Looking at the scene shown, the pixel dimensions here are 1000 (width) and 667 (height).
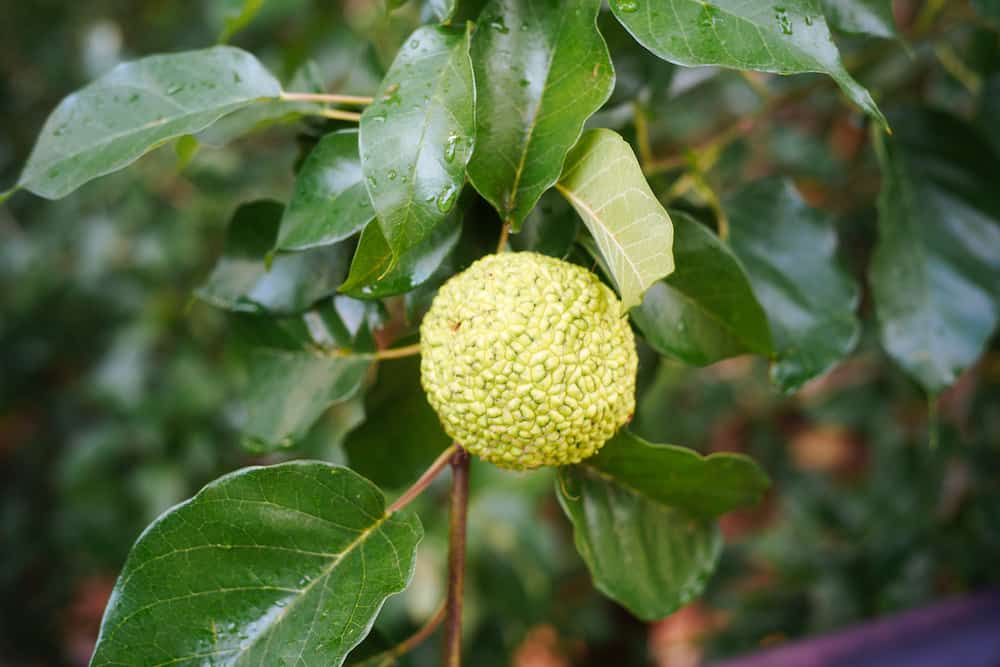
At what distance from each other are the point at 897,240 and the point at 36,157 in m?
0.74

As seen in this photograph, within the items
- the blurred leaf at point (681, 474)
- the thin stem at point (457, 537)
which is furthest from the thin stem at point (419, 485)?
the blurred leaf at point (681, 474)

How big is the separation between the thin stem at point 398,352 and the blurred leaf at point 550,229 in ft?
0.36

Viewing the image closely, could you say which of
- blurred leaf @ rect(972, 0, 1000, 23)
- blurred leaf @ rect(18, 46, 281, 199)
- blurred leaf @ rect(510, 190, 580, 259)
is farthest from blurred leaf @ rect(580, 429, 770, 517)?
blurred leaf @ rect(972, 0, 1000, 23)

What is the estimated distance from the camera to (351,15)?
1699 mm

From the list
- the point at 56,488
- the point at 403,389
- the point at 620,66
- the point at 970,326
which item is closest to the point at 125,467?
the point at 56,488

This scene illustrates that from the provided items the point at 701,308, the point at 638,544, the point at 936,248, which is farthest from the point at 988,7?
the point at 638,544

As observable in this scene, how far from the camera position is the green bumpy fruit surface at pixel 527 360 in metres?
0.47

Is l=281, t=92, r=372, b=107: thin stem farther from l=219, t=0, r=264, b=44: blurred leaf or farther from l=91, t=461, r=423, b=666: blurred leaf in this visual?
l=91, t=461, r=423, b=666: blurred leaf

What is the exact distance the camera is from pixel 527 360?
1.55 ft

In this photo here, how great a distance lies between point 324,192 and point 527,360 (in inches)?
7.5

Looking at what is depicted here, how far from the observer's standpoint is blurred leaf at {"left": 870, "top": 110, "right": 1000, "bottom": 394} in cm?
73

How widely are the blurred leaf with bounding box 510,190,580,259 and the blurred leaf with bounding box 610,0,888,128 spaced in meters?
0.12

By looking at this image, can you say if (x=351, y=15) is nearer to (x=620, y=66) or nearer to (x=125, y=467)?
(x=125, y=467)

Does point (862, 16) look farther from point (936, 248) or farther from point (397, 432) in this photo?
point (397, 432)
